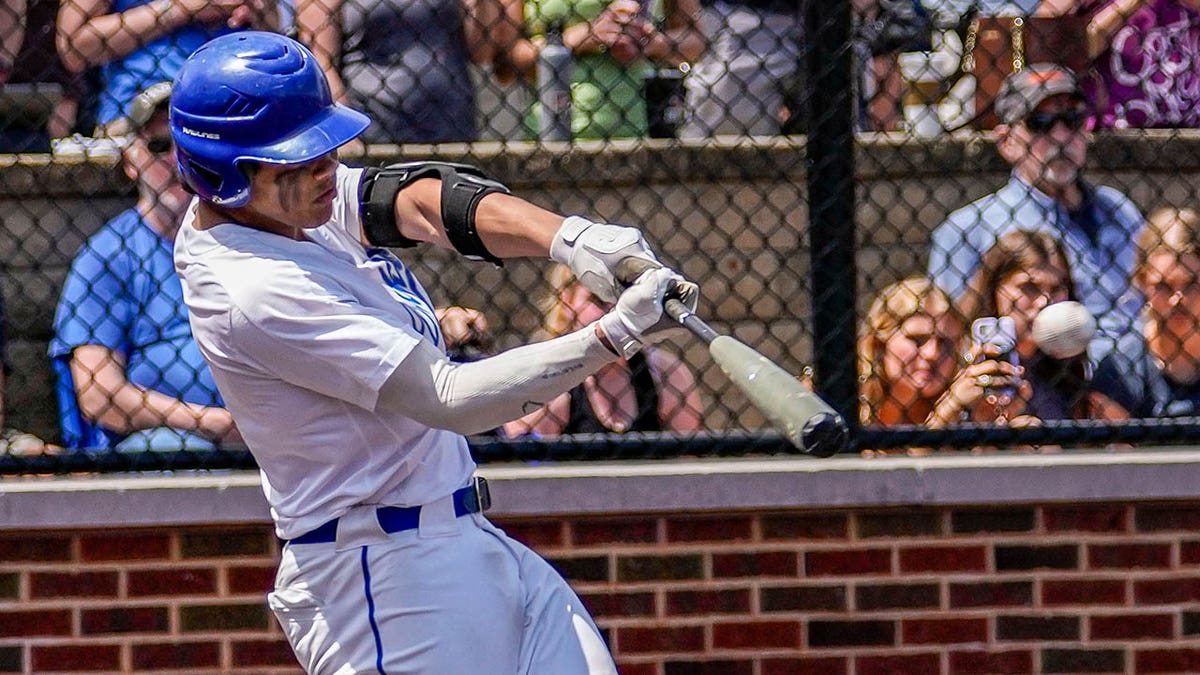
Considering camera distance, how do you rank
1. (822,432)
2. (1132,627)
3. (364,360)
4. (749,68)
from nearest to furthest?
1. (822,432)
2. (364,360)
3. (1132,627)
4. (749,68)

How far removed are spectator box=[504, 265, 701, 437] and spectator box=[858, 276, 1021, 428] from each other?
439 millimetres

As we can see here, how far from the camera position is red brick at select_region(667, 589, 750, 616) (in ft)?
12.6

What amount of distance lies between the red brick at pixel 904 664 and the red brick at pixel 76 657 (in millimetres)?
1645

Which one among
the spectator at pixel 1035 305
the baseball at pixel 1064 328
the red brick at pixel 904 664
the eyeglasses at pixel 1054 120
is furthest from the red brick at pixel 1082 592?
the eyeglasses at pixel 1054 120

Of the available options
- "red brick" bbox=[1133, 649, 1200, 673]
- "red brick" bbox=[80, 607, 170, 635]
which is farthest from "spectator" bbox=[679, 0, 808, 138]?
"red brick" bbox=[80, 607, 170, 635]

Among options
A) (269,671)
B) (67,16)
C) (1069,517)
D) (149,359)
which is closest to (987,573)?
(1069,517)

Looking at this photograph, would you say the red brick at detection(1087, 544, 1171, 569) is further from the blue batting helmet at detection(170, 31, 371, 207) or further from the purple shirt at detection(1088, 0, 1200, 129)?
the blue batting helmet at detection(170, 31, 371, 207)

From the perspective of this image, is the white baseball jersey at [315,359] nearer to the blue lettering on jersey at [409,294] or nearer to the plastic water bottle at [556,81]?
the blue lettering on jersey at [409,294]

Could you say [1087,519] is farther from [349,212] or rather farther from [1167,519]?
[349,212]

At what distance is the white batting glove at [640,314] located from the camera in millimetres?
2406

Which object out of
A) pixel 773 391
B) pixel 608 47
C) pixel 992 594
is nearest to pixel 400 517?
pixel 773 391

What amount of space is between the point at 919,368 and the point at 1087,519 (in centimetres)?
53

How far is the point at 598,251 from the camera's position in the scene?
2.57 m

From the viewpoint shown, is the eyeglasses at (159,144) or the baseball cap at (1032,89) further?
the baseball cap at (1032,89)
